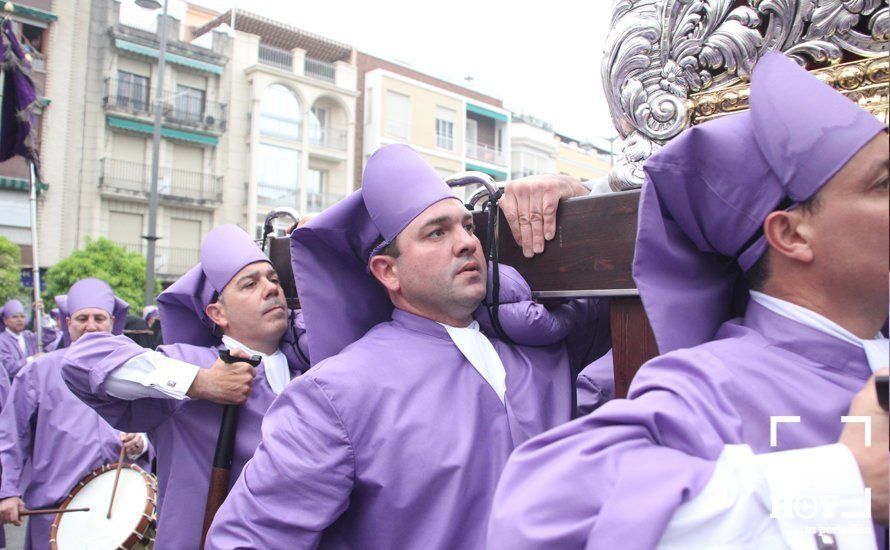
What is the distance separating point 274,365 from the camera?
347cm

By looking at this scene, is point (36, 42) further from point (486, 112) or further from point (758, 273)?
point (758, 273)

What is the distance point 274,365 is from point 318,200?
970 inches

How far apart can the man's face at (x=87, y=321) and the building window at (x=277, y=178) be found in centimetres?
2093

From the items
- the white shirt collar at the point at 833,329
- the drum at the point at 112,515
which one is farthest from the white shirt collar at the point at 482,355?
the drum at the point at 112,515

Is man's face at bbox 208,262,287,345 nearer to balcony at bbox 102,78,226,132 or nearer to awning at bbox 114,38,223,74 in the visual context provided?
balcony at bbox 102,78,226,132

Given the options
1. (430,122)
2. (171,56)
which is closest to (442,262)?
(171,56)

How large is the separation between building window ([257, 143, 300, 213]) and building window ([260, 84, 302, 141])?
599mm

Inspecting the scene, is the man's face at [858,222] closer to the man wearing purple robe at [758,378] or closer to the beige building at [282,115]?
the man wearing purple robe at [758,378]

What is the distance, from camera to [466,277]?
219 centimetres

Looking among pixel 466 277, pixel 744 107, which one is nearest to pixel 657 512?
pixel 744 107

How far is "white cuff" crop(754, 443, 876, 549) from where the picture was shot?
113cm

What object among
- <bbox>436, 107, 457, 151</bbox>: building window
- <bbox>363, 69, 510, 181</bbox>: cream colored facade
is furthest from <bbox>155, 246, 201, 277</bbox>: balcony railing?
<bbox>436, 107, 457, 151</bbox>: building window

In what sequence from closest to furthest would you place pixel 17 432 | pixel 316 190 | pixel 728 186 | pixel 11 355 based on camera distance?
pixel 728 186 < pixel 17 432 < pixel 11 355 < pixel 316 190

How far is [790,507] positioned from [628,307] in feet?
2.29
